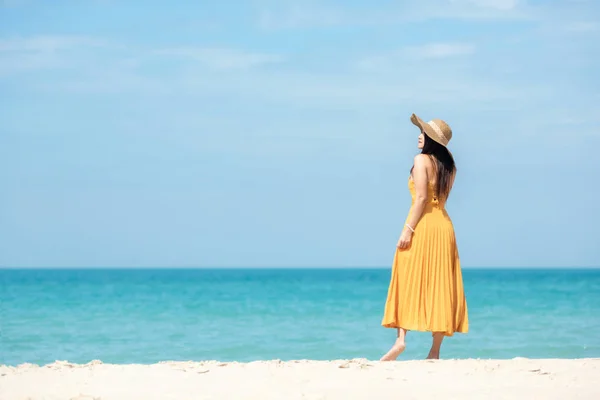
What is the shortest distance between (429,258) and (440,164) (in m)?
0.76

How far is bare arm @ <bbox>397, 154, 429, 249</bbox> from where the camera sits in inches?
270

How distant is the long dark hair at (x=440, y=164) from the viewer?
6934mm

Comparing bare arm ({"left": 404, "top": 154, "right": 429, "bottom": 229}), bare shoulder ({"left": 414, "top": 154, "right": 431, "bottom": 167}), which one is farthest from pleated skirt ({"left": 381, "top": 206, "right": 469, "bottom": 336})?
bare shoulder ({"left": 414, "top": 154, "right": 431, "bottom": 167})

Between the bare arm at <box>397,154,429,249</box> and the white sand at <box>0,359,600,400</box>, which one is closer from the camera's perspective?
the white sand at <box>0,359,600,400</box>

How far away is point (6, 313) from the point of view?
68.4 ft

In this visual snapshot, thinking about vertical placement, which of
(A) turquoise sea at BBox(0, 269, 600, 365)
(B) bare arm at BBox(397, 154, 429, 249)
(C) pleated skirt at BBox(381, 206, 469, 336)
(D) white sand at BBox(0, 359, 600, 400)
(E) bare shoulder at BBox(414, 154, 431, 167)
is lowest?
(A) turquoise sea at BBox(0, 269, 600, 365)

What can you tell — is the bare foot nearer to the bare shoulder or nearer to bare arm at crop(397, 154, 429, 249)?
bare arm at crop(397, 154, 429, 249)

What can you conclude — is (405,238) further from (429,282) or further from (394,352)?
(394,352)

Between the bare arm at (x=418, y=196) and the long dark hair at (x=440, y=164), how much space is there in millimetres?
92

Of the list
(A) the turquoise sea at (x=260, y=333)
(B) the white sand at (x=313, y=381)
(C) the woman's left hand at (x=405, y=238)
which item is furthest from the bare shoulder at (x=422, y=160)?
(A) the turquoise sea at (x=260, y=333)

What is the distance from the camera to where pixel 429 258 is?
6.99m

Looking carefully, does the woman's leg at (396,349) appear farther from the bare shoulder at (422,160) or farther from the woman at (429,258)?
the bare shoulder at (422,160)

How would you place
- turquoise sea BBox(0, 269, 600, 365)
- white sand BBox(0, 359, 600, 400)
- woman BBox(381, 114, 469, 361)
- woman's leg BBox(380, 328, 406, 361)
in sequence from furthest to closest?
1. turquoise sea BBox(0, 269, 600, 365)
2. woman BBox(381, 114, 469, 361)
3. woman's leg BBox(380, 328, 406, 361)
4. white sand BBox(0, 359, 600, 400)

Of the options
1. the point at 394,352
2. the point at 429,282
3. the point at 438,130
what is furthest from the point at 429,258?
the point at 438,130
